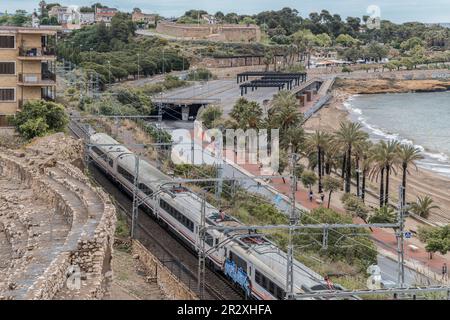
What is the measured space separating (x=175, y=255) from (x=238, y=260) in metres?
5.52

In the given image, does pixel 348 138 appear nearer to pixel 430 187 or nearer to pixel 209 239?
pixel 430 187

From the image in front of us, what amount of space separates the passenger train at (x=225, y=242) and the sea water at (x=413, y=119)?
1553 inches

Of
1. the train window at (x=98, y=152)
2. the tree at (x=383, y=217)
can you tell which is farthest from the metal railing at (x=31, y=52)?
the tree at (x=383, y=217)

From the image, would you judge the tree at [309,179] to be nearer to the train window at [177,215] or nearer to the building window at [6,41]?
the train window at [177,215]

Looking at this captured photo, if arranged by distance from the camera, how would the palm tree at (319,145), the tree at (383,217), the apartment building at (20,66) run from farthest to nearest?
1. the palm tree at (319,145)
2. the apartment building at (20,66)
3. the tree at (383,217)

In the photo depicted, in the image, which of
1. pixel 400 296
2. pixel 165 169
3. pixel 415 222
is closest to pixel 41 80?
pixel 165 169

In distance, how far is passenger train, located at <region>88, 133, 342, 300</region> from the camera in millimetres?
22656

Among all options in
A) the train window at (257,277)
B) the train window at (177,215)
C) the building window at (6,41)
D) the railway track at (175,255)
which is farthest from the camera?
the building window at (6,41)

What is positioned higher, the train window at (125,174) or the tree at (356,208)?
the train window at (125,174)

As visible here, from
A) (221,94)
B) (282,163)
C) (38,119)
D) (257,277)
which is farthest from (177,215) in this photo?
(221,94)

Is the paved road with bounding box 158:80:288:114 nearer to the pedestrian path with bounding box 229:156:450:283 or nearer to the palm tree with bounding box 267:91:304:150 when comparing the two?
the palm tree with bounding box 267:91:304:150

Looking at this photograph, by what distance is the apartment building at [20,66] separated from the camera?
147 feet
